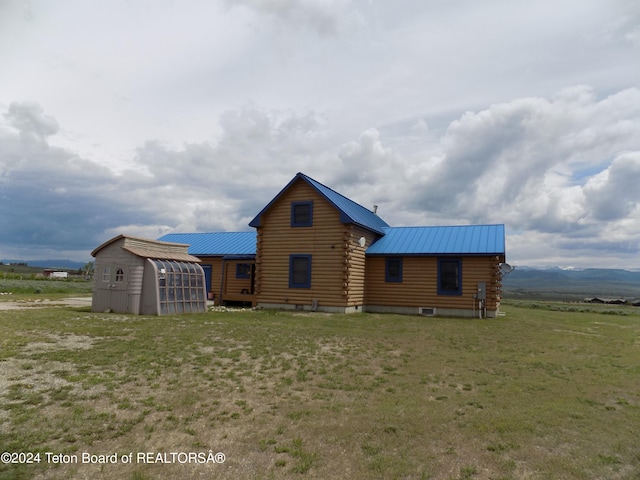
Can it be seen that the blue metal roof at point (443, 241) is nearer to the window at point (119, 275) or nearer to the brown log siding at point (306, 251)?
the brown log siding at point (306, 251)

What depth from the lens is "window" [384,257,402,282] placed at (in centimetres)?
2459

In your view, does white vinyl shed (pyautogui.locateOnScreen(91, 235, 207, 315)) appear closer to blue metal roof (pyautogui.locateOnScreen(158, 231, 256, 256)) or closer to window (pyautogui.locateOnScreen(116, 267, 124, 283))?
window (pyautogui.locateOnScreen(116, 267, 124, 283))

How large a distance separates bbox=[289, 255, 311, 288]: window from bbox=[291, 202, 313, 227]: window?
193cm

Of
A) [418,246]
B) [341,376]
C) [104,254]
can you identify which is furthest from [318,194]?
[341,376]

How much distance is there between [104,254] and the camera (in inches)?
792

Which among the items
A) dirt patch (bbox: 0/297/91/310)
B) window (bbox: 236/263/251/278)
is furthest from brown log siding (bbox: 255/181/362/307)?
dirt patch (bbox: 0/297/91/310)

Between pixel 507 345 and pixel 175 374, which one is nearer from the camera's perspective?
pixel 175 374

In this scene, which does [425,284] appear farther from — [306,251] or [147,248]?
[147,248]

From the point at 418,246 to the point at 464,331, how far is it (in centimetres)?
875

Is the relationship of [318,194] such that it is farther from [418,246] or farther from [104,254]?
[104,254]

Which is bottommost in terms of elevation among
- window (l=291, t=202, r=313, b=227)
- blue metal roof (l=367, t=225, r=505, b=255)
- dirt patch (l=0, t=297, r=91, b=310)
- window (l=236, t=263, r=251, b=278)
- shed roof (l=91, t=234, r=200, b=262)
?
dirt patch (l=0, t=297, r=91, b=310)

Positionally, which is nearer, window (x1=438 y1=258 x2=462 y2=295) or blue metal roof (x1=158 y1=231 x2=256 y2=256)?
window (x1=438 y1=258 x2=462 y2=295)

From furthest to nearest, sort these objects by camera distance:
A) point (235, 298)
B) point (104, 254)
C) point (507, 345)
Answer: point (235, 298) → point (104, 254) → point (507, 345)

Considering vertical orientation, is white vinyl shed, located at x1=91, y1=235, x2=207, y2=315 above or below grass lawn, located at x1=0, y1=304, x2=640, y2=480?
above
